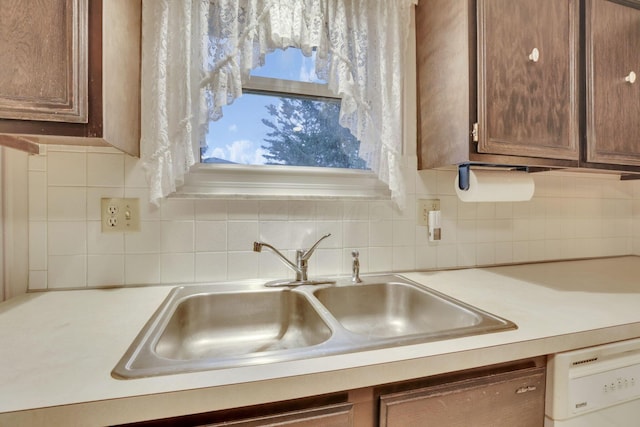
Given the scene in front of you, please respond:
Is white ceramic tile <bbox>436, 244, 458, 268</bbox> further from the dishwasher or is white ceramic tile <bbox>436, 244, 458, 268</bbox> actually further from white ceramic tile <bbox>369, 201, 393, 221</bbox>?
the dishwasher

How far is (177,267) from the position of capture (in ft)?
3.47

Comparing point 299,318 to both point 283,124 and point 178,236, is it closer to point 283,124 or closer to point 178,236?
point 178,236

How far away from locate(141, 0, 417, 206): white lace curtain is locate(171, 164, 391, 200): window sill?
10cm

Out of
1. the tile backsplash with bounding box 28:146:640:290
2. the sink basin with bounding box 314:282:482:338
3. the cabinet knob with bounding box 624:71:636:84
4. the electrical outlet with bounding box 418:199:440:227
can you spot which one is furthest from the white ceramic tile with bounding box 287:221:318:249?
the cabinet knob with bounding box 624:71:636:84

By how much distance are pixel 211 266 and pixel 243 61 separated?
74 centimetres

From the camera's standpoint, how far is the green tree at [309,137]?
1.22m

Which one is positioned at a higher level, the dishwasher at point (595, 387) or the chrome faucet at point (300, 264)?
the chrome faucet at point (300, 264)

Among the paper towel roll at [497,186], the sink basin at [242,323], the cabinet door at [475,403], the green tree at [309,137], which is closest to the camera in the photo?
the cabinet door at [475,403]

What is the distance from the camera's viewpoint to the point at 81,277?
986 mm

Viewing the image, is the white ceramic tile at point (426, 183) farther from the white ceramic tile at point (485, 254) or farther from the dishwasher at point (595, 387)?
the dishwasher at point (595, 387)

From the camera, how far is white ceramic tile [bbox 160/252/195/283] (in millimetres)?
1049

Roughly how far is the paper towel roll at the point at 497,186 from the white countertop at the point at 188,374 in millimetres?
343

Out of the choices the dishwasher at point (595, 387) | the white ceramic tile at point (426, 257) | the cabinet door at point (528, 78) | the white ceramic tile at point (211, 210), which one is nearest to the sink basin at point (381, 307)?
the white ceramic tile at point (426, 257)

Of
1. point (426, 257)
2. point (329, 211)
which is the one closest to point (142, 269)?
point (329, 211)
